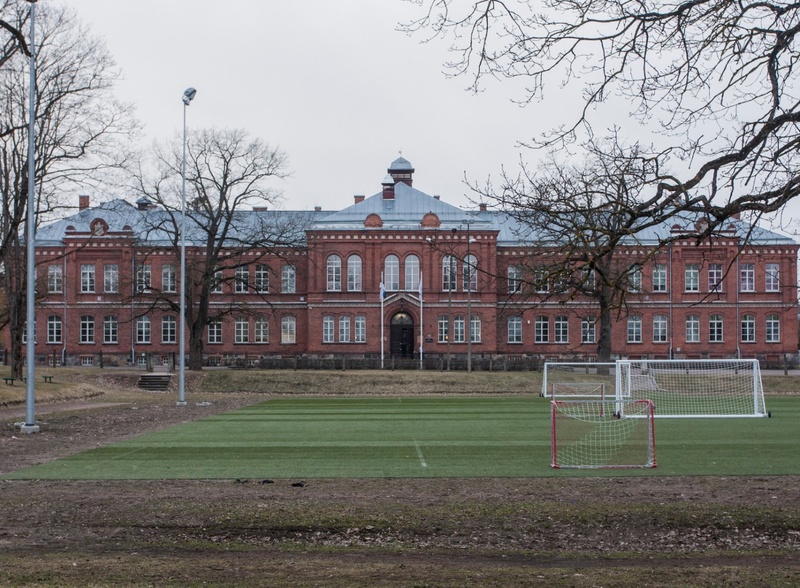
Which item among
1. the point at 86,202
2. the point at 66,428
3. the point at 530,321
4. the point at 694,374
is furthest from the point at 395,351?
the point at 66,428

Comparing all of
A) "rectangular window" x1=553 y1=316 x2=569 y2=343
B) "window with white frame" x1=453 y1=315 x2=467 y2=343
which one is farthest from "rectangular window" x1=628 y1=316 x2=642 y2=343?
"window with white frame" x1=453 y1=315 x2=467 y2=343

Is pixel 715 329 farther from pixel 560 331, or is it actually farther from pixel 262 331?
pixel 262 331

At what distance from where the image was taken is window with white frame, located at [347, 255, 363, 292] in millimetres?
71812

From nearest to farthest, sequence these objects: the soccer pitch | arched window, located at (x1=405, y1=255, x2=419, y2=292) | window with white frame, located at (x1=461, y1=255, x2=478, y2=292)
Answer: window with white frame, located at (x1=461, y1=255, x2=478, y2=292) < the soccer pitch < arched window, located at (x1=405, y1=255, x2=419, y2=292)

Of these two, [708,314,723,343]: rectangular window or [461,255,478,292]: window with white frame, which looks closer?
[461,255,478,292]: window with white frame

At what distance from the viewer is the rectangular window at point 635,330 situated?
73.9 metres

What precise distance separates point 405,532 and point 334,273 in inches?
2396

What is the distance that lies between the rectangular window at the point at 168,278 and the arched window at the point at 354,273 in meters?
14.5

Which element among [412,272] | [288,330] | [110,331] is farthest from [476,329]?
[110,331]

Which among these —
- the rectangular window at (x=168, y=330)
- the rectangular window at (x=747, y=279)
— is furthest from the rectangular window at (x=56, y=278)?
the rectangular window at (x=747, y=279)

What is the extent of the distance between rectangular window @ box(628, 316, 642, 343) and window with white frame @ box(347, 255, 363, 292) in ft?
72.0

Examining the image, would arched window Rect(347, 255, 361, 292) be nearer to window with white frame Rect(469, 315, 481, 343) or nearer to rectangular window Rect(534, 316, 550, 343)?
window with white frame Rect(469, 315, 481, 343)

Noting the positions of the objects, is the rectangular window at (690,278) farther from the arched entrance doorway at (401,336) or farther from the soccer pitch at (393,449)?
the soccer pitch at (393,449)

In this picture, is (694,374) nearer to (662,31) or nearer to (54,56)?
(662,31)
